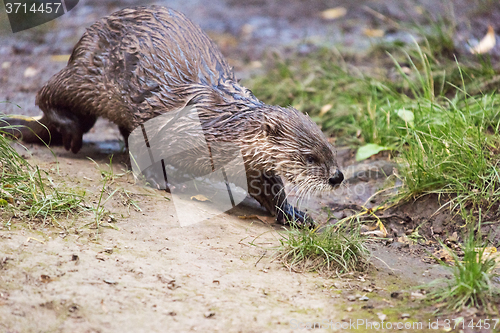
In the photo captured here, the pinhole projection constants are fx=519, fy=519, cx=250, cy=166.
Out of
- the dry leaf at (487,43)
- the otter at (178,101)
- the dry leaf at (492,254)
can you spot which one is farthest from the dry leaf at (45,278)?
the dry leaf at (487,43)

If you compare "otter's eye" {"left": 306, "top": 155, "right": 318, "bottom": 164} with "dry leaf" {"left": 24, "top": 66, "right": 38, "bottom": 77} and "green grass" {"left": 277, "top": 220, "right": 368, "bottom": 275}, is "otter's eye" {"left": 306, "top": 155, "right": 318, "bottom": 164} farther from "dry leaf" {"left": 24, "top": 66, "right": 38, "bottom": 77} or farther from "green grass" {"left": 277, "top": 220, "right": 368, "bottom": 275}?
"dry leaf" {"left": 24, "top": 66, "right": 38, "bottom": 77}

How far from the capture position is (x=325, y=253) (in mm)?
2559

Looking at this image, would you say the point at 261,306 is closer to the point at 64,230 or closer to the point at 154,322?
the point at 154,322

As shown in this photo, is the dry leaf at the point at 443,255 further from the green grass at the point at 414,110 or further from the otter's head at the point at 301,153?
the otter's head at the point at 301,153

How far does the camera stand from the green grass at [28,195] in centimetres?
264

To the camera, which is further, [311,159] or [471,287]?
[311,159]

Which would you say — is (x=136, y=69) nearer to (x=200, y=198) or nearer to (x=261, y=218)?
(x=200, y=198)

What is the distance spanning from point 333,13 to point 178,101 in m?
4.73

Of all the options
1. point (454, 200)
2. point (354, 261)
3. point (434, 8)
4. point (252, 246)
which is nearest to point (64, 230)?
point (252, 246)

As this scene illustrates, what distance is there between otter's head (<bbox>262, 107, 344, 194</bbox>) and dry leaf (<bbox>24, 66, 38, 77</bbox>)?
372cm

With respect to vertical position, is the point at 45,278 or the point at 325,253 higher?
the point at 45,278

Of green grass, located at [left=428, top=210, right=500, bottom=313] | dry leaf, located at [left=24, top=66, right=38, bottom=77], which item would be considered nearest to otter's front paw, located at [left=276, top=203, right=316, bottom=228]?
green grass, located at [left=428, top=210, right=500, bottom=313]

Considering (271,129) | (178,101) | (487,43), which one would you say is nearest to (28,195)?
(178,101)

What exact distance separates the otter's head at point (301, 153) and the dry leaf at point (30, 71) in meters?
3.72
